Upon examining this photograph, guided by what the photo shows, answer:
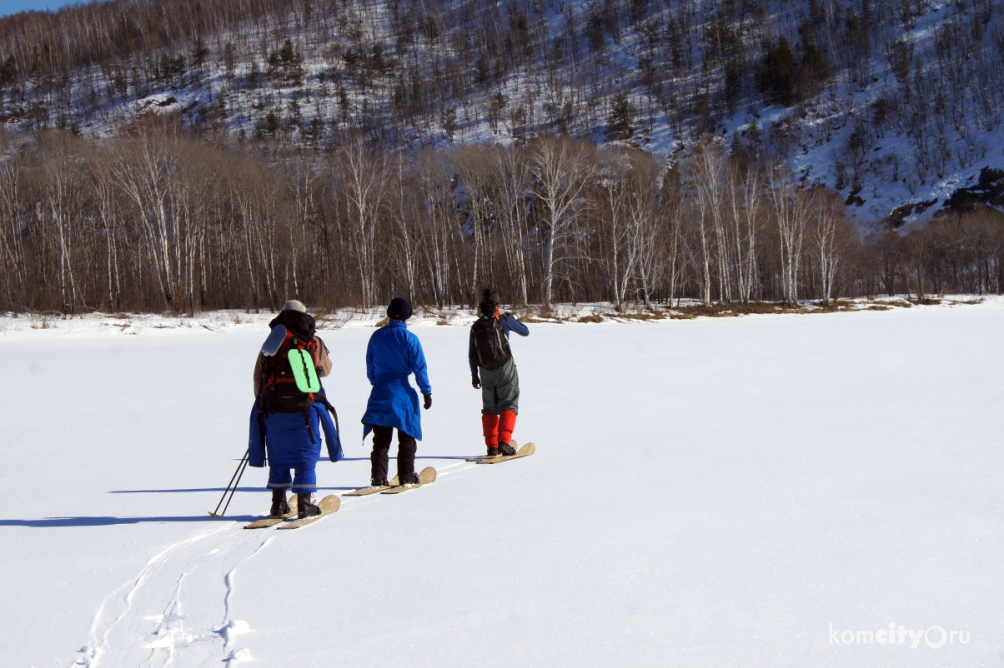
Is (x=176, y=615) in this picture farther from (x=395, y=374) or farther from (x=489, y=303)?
(x=489, y=303)

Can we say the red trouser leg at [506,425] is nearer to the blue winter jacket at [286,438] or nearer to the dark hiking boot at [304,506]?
the blue winter jacket at [286,438]

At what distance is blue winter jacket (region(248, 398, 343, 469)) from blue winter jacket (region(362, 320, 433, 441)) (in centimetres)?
66

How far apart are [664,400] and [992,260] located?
6284cm

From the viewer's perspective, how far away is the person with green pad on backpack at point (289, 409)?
16.8ft

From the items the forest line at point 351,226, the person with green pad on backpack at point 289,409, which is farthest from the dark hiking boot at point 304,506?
the forest line at point 351,226

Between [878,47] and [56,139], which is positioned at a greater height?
[878,47]

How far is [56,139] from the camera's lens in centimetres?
3672

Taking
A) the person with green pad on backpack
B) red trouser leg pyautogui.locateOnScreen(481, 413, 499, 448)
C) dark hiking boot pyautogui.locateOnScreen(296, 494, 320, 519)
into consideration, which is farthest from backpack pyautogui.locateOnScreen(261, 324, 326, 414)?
red trouser leg pyautogui.locateOnScreen(481, 413, 499, 448)

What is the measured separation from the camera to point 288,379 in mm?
5133

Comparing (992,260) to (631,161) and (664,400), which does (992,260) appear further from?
(664,400)

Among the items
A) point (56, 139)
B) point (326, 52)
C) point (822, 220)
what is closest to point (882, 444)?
point (56, 139)

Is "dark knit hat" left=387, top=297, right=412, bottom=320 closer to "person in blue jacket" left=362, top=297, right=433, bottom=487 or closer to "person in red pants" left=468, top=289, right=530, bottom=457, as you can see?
"person in blue jacket" left=362, top=297, right=433, bottom=487

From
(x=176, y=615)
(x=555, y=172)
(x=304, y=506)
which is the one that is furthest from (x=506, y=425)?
(x=555, y=172)

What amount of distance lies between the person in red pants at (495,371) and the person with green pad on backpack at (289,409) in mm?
2195
